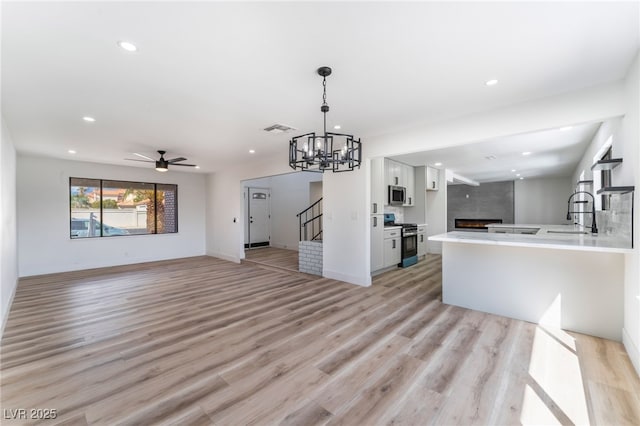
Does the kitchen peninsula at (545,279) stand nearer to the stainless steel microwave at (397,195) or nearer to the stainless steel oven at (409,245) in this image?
the stainless steel oven at (409,245)

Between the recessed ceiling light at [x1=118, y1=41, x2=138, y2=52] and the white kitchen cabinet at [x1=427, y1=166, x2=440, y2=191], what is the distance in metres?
7.03

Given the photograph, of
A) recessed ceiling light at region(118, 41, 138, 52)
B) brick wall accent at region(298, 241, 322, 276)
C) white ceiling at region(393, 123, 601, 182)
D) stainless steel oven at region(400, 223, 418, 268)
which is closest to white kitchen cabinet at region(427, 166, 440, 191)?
white ceiling at region(393, 123, 601, 182)

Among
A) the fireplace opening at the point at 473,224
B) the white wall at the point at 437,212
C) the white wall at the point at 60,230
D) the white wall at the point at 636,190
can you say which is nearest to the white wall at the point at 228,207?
the white wall at the point at 60,230

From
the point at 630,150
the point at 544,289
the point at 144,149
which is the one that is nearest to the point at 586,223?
the point at 544,289

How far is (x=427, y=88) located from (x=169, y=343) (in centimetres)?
378

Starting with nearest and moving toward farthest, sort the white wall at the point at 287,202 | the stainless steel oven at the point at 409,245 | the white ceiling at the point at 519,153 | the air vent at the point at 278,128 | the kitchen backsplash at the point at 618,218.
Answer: the kitchen backsplash at the point at 618,218 → the air vent at the point at 278,128 → the white ceiling at the point at 519,153 → the stainless steel oven at the point at 409,245 → the white wall at the point at 287,202

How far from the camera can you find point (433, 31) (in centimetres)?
198

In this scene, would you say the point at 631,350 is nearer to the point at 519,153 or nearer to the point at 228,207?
the point at 519,153

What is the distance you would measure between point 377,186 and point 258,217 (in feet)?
18.2

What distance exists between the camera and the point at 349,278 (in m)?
5.16

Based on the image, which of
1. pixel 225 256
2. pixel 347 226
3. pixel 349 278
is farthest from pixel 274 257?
pixel 347 226

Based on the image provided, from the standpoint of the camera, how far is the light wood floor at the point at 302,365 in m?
1.89

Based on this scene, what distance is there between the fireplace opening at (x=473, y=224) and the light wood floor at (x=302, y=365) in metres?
8.96

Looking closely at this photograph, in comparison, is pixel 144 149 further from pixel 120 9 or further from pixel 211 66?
pixel 120 9
